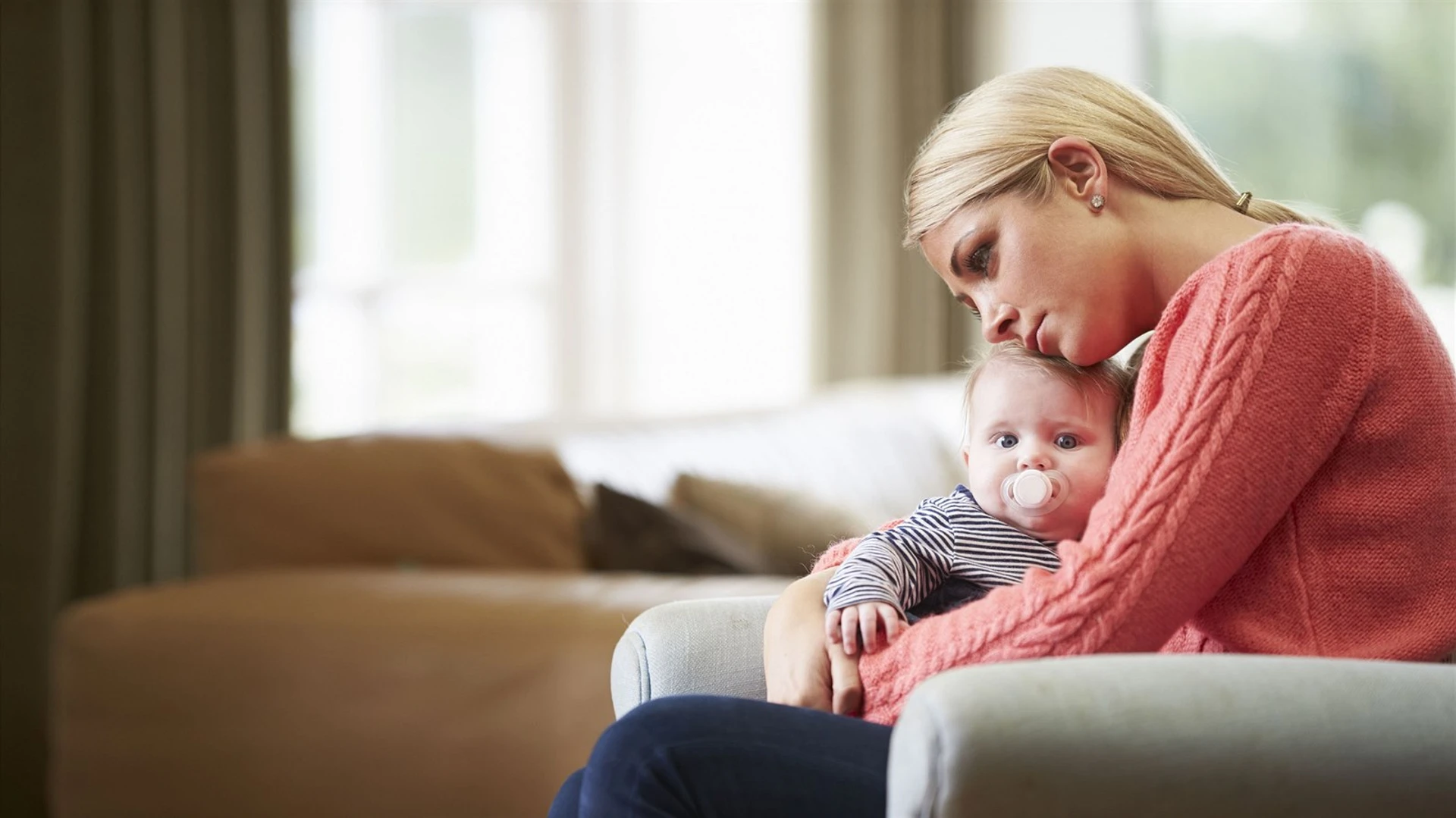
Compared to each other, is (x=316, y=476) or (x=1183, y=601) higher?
(x=1183, y=601)

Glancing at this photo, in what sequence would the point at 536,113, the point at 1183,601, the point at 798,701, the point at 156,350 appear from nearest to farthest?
the point at 1183,601, the point at 798,701, the point at 156,350, the point at 536,113

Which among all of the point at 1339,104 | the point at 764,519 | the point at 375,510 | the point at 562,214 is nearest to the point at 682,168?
the point at 562,214

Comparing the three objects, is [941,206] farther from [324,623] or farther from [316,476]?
[316,476]

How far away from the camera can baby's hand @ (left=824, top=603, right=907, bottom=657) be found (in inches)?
40.4

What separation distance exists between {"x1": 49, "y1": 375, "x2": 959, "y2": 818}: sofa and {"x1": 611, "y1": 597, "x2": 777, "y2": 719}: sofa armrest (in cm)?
72

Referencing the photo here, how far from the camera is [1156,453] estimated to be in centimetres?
95

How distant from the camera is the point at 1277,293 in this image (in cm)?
96

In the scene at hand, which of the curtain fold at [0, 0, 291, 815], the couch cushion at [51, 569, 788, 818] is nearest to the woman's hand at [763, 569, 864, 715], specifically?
the couch cushion at [51, 569, 788, 818]

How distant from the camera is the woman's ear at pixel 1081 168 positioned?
106 cm

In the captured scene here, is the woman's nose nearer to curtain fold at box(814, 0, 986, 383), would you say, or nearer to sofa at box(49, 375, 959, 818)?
sofa at box(49, 375, 959, 818)

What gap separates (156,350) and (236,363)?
7.3 inches

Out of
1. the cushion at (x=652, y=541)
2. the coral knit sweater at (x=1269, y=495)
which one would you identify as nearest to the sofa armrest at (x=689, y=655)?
the coral knit sweater at (x=1269, y=495)

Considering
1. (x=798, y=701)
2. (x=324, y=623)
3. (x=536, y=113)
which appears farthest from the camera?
(x=536, y=113)

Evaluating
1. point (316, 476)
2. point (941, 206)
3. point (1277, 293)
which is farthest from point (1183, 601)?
point (316, 476)
